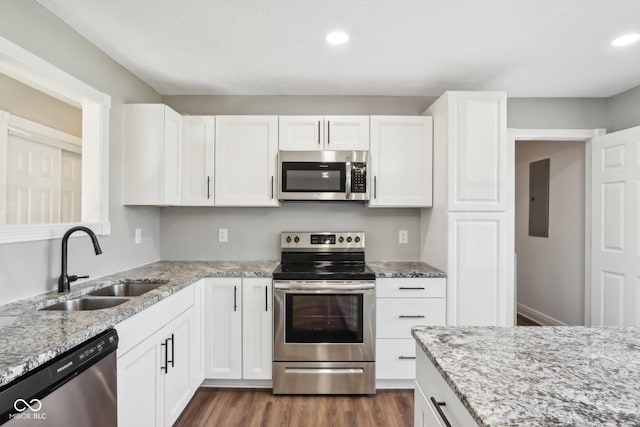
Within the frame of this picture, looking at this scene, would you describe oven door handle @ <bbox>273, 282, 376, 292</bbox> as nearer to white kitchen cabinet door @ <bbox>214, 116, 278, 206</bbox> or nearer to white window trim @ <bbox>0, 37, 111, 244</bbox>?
white kitchen cabinet door @ <bbox>214, 116, 278, 206</bbox>

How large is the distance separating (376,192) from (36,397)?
94.5 inches

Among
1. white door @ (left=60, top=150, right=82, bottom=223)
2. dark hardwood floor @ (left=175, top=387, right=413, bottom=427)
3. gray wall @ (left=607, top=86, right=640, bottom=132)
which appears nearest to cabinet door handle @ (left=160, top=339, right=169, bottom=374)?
dark hardwood floor @ (left=175, top=387, right=413, bottom=427)

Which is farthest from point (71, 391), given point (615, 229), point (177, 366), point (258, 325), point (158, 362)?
point (615, 229)

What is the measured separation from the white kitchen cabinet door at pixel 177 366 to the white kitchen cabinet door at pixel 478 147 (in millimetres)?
2024

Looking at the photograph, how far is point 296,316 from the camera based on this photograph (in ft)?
8.56

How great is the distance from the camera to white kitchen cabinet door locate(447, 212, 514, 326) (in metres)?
2.63

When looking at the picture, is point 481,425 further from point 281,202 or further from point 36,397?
point 281,202

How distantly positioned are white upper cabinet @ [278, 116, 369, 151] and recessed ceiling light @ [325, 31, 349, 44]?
77cm

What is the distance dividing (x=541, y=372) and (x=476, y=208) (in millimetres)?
1848

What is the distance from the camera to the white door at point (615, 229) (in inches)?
110

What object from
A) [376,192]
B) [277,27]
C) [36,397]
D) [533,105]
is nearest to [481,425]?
[36,397]

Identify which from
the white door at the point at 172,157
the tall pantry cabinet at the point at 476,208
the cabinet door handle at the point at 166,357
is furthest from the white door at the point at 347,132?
the cabinet door handle at the point at 166,357

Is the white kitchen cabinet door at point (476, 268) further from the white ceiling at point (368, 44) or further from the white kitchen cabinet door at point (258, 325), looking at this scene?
the white kitchen cabinet door at point (258, 325)

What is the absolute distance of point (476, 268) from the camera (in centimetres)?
263
